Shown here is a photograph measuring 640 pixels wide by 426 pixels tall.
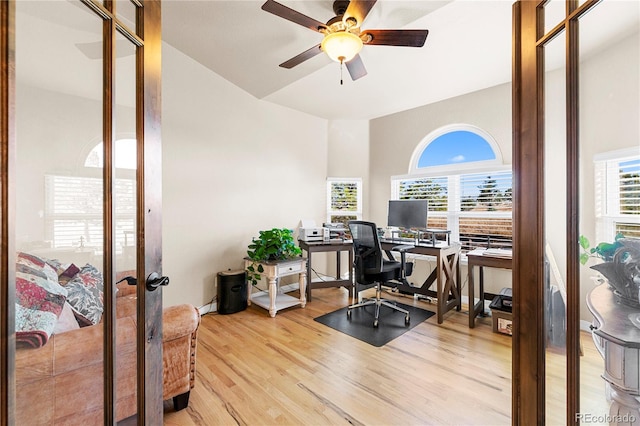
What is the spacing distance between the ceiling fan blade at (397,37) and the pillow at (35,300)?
2.13 meters

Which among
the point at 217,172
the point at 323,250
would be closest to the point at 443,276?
the point at 323,250

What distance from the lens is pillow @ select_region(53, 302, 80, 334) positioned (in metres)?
0.79

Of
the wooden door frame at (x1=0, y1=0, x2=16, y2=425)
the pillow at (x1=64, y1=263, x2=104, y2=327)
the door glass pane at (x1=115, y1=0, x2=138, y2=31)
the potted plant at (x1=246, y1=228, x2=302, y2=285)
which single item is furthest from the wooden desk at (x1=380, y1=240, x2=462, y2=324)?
the wooden door frame at (x1=0, y1=0, x2=16, y2=425)

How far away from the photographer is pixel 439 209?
385 centimetres

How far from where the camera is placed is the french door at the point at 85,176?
2.05 ft

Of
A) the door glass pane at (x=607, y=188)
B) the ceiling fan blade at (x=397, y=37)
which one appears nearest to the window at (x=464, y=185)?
the ceiling fan blade at (x=397, y=37)

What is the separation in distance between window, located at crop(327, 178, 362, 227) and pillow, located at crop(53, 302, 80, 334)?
3.86 meters

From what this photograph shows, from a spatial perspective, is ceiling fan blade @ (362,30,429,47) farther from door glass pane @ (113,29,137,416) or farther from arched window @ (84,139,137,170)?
arched window @ (84,139,137,170)

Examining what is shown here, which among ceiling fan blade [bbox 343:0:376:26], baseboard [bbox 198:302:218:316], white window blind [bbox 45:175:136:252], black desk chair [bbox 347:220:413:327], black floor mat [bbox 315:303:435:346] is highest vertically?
ceiling fan blade [bbox 343:0:376:26]

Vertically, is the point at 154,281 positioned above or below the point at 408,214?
below

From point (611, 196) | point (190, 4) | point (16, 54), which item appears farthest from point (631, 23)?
point (190, 4)

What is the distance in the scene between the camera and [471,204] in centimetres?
356

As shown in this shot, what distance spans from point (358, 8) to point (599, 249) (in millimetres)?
1783

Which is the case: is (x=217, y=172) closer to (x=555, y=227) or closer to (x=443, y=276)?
Result: (x=443, y=276)
